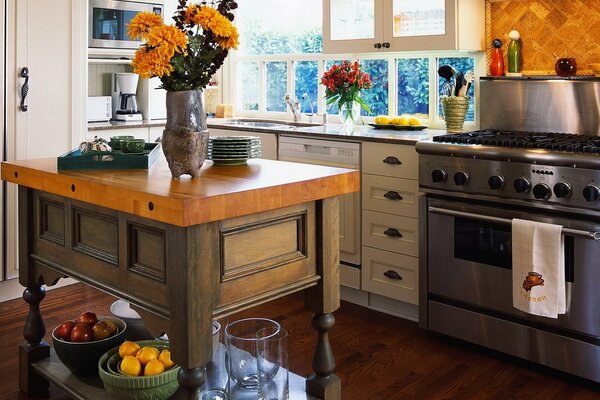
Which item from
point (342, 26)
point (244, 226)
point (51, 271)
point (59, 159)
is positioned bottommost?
point (51, 271)

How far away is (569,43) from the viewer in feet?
12.4

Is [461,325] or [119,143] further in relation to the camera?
[461,325]

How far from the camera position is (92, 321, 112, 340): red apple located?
278 centimetres

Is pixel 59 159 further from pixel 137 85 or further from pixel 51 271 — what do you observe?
pixel 137 85

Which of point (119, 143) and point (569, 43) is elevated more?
point (569, 43)

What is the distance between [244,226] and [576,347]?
1712mm

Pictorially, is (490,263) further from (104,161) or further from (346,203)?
(104,161)

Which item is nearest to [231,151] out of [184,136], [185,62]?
[184,136]

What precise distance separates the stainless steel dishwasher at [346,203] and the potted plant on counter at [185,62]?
5.73ft

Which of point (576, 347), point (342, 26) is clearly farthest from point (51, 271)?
point (342, 26)

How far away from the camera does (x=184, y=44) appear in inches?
86.4

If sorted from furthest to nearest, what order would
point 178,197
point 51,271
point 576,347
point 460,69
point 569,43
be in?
point 460,69 → point 569,43 → point 576,347 → point 51,271 → point 178,197

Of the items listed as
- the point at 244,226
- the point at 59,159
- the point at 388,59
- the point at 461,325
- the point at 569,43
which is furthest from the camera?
the point at 388,59

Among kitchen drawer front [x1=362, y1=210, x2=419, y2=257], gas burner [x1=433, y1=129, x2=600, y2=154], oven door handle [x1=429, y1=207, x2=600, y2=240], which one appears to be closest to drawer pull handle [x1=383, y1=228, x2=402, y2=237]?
kitchen drawer front [x1=362, y1=210, x2=419, y2=257]
